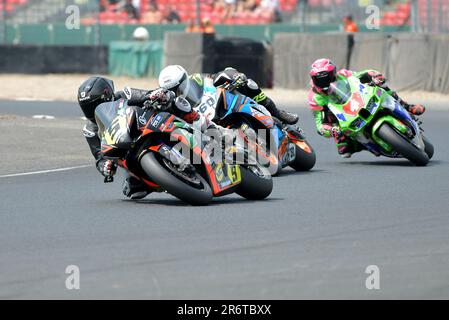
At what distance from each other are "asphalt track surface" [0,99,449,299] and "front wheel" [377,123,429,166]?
1.77 feet

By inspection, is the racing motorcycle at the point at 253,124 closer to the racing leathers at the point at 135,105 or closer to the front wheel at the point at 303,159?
the front wheel at the point at 303,159

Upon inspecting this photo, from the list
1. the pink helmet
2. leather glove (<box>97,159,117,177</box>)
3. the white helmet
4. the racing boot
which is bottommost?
the racing boot

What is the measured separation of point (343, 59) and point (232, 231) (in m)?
16.1

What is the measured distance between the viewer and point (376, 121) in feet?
38.5

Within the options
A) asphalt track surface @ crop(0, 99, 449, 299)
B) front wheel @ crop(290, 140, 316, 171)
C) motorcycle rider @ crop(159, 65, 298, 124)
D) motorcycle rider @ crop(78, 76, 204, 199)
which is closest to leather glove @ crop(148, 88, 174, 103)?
motorcycle rider @ crop(78, 76, 204, 199)

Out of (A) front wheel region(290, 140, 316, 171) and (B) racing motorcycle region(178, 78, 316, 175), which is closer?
(B) racing motorcycle region(178, 78, 316, 175)

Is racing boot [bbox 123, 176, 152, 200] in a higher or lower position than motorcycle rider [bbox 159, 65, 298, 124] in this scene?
lower

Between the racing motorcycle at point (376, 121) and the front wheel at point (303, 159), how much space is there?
0.46m

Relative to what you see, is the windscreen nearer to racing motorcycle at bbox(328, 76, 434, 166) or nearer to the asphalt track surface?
the asphalt track surface

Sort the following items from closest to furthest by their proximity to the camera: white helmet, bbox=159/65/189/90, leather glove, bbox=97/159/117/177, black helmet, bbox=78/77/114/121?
leather glove, bbox=97/159/117/177
black helmet, bbox=78/77/114/121
white helmet, bbox=159/65/189/90

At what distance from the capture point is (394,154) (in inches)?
465

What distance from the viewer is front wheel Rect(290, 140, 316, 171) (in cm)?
1166
